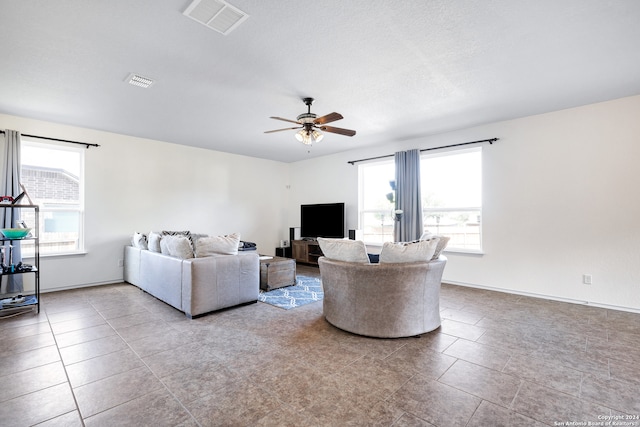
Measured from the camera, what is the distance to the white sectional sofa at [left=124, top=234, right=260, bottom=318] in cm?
335

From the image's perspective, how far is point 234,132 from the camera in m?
5.14

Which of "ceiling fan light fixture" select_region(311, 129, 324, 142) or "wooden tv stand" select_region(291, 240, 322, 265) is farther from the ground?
"ceiling fan light fixture" select_region(311, 129, 324, 142)

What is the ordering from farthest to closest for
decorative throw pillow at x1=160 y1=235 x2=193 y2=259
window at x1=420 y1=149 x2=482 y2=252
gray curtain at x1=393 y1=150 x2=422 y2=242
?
gray curtain at x1=393 y1=150 x2=422 y2=242, window at x1=420 y1=149 x2=482 y2=252, decorative throw pillow at x1=160 y1=235 x2=193 y2=259

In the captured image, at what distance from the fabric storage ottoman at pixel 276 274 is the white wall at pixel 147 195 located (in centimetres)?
249

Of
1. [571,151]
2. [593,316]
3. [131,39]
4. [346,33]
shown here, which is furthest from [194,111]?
[593,316]

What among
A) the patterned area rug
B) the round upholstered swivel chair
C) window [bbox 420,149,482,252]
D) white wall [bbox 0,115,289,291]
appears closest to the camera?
the round upholstered swivel chair

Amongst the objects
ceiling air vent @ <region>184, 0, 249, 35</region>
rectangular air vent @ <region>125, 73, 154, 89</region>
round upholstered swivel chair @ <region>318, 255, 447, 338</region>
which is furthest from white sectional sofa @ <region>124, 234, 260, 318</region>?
ceiling air vent @ <region>184, 0, 249, 35</region>

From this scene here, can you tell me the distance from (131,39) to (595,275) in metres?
5.92

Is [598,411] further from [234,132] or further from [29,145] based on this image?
[29,145]

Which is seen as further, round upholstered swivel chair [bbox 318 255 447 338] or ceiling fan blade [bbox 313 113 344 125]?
ceiling fan blade [bbox 313 113 344 125]

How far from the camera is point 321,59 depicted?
2764mm

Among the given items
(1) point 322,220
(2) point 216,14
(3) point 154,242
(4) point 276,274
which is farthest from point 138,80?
(1) point 322,220

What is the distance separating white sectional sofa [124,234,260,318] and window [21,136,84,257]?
1.72m

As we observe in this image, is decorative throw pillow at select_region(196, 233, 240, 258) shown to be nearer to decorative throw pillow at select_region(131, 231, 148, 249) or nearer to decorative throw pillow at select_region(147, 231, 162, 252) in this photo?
decorative throw pillow at select_region(147, 231, 162, 252)
